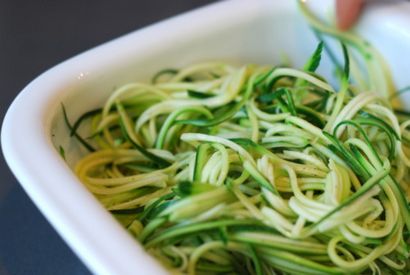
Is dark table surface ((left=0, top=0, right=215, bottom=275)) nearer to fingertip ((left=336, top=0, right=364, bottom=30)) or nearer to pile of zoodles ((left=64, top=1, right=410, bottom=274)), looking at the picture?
pile of zoodles ((left=64, top=1, right=410, bottom=274))

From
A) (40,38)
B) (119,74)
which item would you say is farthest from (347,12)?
(40,38)

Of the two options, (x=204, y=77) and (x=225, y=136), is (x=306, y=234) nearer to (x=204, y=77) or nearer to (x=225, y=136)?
Result: (x=225, y=136)

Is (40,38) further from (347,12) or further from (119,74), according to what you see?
(347,12)

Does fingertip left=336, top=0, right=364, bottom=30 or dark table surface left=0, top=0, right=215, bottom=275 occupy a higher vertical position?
dark table surface left=0, top=0, right=215, bottom=275

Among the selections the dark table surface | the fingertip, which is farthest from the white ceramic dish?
the dark table surface

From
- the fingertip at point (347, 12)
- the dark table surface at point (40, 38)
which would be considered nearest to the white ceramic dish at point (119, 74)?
the fingertip at point (347, 12)

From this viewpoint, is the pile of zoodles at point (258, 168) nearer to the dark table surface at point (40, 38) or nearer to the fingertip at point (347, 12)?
the fingertip at point (347, 12)
